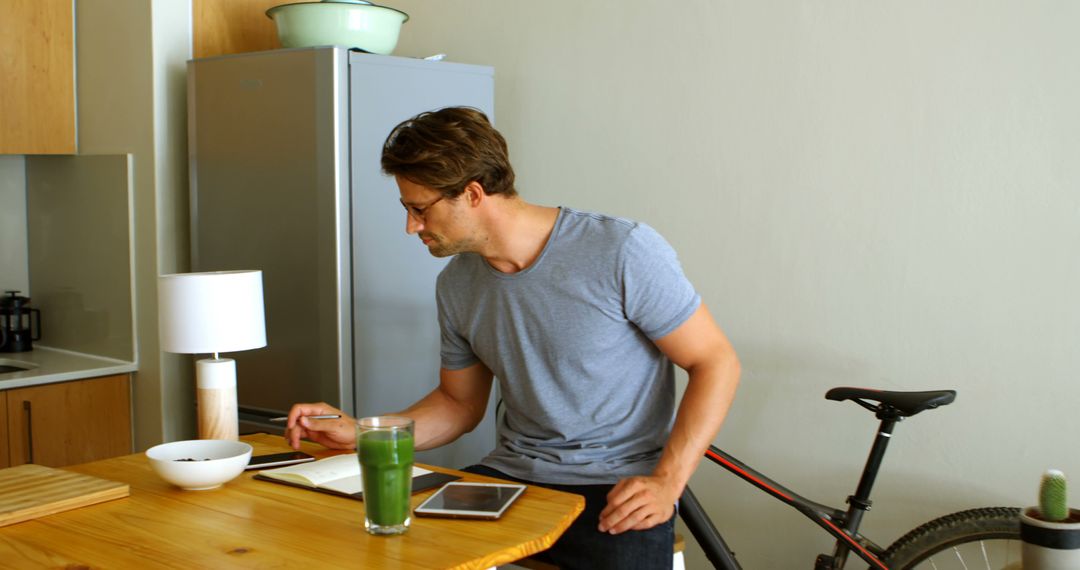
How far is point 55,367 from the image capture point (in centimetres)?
303

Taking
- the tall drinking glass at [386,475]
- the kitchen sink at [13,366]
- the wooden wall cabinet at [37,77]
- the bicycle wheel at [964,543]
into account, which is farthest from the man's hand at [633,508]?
the wooden wall cabinet at [37,77]

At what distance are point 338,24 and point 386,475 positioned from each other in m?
1.68

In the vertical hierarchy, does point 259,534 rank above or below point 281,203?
below

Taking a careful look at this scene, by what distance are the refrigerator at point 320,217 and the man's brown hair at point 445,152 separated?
76 cm

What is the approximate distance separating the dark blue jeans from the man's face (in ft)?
1.74

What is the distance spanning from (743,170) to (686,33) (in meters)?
0.38

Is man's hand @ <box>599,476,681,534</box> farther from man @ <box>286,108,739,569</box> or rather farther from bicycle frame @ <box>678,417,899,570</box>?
bicycle frame @ <box>678,417,899,570</box>

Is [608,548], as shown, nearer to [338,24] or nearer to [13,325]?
[338,24]

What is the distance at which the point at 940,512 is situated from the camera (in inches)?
93.0

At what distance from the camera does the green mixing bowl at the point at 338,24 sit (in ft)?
8.91

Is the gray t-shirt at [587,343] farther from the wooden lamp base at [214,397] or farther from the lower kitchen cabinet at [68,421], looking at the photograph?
the lower kitchen cabinet at [68,421]

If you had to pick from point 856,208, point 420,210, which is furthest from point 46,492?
point 856,208

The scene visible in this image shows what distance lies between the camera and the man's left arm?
1711mm

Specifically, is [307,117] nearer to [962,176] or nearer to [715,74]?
[715,74]
